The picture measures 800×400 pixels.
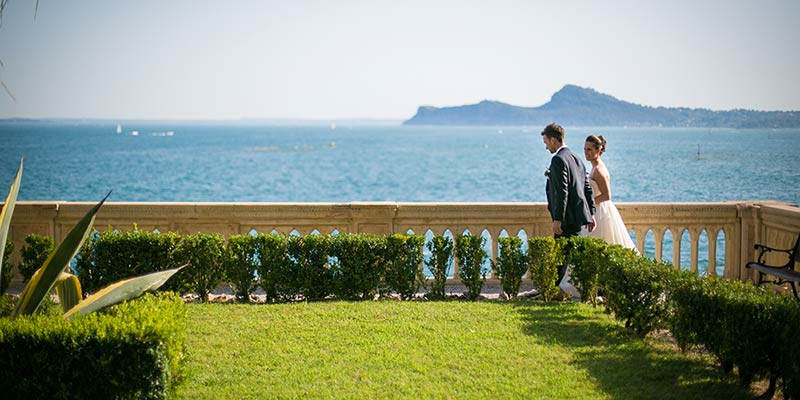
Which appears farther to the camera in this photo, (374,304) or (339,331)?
(374,304)

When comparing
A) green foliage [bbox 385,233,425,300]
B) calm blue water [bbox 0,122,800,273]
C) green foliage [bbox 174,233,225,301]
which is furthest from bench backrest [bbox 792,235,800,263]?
calm blue water [bbox 0,122,800,273]

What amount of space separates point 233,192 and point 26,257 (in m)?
59.4

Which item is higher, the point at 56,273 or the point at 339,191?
the point at 56,273

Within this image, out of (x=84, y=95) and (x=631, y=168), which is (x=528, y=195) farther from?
(x=84, y=95)

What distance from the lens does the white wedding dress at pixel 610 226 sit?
9.65m

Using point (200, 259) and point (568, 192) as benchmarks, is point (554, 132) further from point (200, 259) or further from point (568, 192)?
point (200, 259)

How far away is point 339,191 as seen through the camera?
6769 cm

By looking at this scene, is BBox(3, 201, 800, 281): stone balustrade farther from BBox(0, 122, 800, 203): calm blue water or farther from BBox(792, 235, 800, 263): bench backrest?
BBox(0, 122, 800, 203): calm blue water

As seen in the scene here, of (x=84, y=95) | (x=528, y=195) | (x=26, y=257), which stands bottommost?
(x=528, y=195)

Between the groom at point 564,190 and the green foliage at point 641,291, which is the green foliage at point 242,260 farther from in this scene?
the green foliage at point 641,291

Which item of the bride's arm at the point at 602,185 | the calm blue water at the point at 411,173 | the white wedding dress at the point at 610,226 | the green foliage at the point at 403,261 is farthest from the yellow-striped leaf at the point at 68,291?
the calm blue water at the point at 411,173

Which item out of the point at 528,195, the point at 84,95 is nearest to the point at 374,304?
the point at 528,195

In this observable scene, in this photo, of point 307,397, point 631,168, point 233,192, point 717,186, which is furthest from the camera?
point 631,168

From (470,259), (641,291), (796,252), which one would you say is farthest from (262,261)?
(796,252)
